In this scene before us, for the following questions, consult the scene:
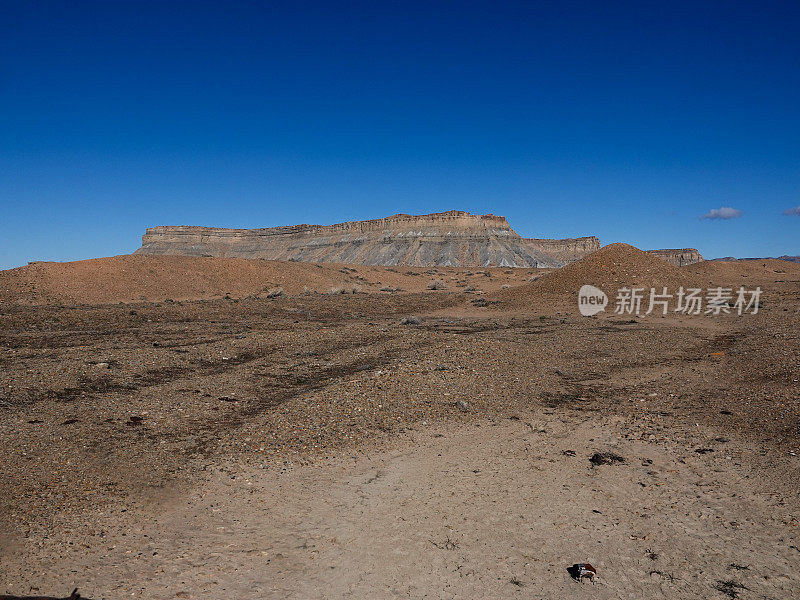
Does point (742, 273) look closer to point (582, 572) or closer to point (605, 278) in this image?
point (605, 278)

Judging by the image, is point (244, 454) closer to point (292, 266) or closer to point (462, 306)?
point (462, 306)

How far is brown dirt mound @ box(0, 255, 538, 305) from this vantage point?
33312mm

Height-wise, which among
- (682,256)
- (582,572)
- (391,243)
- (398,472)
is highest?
(682,256)

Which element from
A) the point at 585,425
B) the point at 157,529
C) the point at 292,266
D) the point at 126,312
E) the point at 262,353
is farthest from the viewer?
the point at 292,266

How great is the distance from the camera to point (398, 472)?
286 inches

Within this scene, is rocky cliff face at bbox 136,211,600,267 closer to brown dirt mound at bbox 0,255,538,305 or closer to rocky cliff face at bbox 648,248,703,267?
rocky cliff face at bbox 648,248,703,267

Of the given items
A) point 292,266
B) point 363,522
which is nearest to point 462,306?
point 292,266

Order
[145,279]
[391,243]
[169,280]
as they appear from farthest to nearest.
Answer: [391,243], [169,280], [145,279]

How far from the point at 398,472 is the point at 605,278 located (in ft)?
90.3

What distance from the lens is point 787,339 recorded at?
14938 mm

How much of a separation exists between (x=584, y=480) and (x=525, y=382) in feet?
16.7

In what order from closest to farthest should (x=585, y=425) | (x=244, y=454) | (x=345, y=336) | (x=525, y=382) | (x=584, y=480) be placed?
1. (x=584, y=480)
2. (x=244, y=454)
3. (x=585, y=425)
4. (x=525, y=382)
5. (x=345, y=336)

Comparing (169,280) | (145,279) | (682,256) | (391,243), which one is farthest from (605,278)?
(682,256)

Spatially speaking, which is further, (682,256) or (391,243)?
(682,256)
